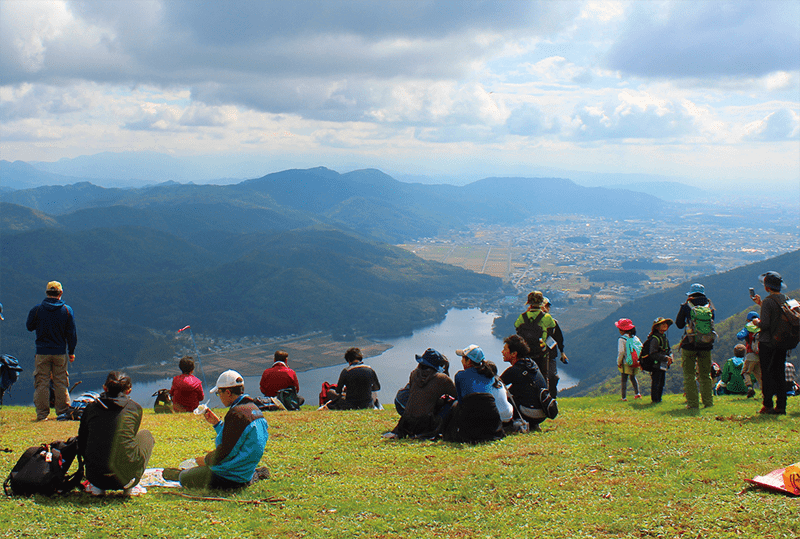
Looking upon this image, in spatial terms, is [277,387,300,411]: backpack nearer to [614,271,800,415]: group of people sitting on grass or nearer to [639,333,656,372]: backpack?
[614,271,800,415]: group of people sitting on grass

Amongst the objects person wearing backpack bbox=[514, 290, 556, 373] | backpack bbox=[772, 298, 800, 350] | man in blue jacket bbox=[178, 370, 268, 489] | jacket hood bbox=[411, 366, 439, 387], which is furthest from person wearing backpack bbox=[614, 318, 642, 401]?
man in blue jacket bbox=[178, 370, 268, 489]

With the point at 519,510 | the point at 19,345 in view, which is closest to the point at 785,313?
the point at 519,510

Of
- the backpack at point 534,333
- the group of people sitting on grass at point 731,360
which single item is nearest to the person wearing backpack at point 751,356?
the group of people sitting on grass at point 731,360

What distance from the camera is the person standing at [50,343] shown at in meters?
13.7

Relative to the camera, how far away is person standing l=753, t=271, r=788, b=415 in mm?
12031

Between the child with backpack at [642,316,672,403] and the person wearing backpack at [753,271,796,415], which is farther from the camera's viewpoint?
the child with backpack at [642,316,672,403]

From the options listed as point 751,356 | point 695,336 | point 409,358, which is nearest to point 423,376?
point 695,336

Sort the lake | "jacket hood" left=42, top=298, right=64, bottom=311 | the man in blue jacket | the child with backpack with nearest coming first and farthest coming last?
1. the man in blue jacket
2. "jacket hood" left=42, top=298, right=64, bottom=311
3. the child with backpack
4. the lake

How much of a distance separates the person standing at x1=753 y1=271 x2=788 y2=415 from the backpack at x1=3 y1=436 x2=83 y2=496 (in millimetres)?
13289

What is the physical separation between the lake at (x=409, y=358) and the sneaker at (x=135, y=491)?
275ft

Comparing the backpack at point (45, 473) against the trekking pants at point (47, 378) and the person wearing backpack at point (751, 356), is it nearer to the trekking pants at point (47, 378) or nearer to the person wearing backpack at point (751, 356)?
the trekking pants at point (47, 378)

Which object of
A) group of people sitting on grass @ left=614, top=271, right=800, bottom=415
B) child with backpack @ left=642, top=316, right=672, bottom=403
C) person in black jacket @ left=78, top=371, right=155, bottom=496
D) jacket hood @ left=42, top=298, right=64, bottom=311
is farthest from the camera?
child with backpack @ left=642, top=316, right=672, bottom=403

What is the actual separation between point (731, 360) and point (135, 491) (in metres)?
17.0

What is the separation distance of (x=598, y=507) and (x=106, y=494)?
6.96m
